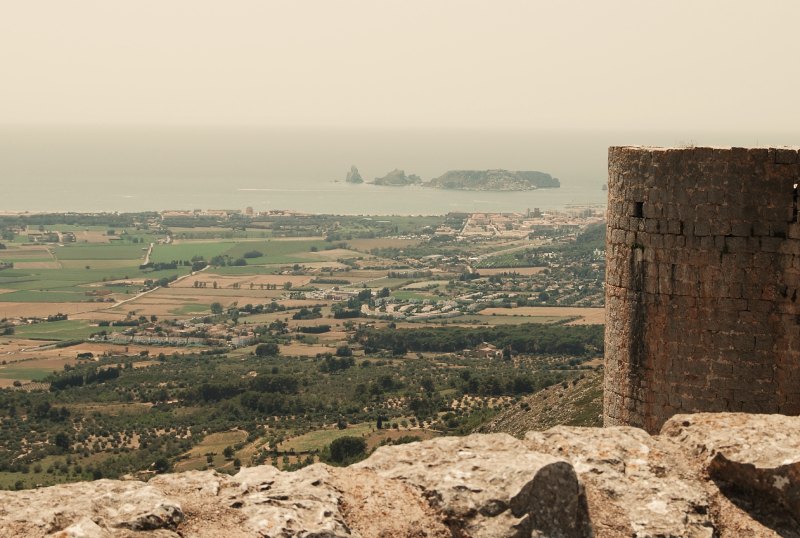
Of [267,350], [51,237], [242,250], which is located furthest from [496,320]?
[51,237]

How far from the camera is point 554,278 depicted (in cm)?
10331

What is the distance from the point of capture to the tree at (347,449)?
3120 cm

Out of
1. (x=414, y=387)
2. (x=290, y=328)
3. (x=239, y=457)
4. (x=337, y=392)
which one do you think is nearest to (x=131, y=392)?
(x=337, y=392)

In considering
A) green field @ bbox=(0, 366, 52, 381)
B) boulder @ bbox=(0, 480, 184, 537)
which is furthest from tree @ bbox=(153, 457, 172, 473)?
boulder @ bbox=(0, 480, 184, 537)

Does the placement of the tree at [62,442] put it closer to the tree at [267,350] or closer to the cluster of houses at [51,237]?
the tree at [267,350]

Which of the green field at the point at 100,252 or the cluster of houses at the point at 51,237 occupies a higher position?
the cluster of houses at the point at 51,237

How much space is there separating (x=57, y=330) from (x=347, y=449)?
49.6 meters

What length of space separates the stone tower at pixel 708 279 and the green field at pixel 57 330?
6992 cm

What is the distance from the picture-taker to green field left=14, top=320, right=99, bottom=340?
74750 millimetres

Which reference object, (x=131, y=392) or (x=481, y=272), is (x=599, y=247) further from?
(x=131, y=392)

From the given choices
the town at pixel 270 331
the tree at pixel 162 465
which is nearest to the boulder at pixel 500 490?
the town at pixel 270 331

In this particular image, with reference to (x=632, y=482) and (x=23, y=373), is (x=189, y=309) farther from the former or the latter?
(x=632, y=482)

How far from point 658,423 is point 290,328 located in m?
71.1

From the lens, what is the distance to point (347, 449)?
107 feet
